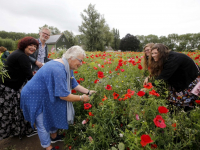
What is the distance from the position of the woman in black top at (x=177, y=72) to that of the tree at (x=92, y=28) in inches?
961

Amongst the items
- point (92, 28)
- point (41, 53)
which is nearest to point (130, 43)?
point (92, 28)

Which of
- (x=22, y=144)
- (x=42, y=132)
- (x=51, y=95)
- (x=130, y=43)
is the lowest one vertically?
(x=22, y=144)

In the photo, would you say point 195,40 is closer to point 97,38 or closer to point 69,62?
point 97,38

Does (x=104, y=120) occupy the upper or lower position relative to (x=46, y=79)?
lower

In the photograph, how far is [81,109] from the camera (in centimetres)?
233

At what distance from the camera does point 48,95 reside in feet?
6.13

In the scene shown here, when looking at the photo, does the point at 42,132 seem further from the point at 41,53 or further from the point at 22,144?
the point at 41,53

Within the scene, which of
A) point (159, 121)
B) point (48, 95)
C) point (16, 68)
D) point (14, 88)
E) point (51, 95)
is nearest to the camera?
point (159, 121)

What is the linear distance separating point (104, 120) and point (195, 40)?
6027 cm

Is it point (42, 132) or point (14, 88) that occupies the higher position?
point (14, 88)

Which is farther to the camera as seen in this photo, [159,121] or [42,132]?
[42,132]

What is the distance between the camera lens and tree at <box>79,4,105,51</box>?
85.3 ft

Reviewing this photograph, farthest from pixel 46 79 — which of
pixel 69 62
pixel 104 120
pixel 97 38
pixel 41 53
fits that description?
pixel 97 38

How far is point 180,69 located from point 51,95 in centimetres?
246
